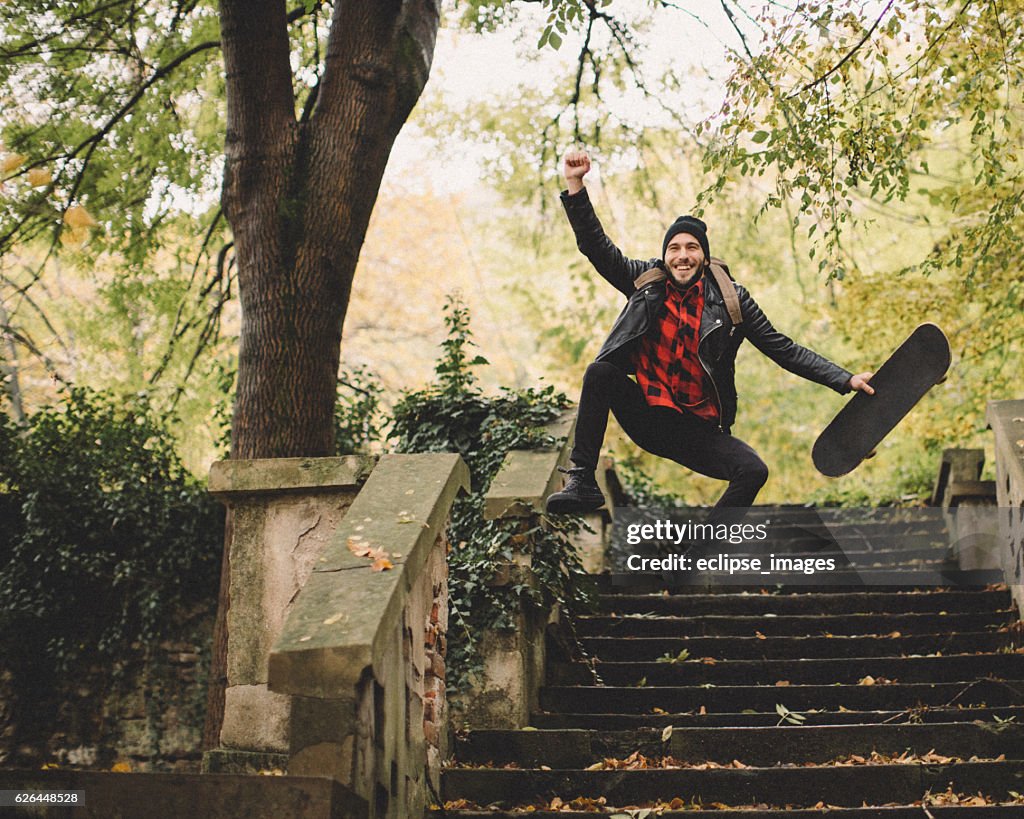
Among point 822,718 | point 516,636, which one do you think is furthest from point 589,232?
point 822,718

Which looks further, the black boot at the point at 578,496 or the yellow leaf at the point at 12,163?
the yellow leaf at the point at 12,163

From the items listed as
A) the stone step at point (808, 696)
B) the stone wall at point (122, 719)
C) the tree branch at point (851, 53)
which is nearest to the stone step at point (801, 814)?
the stone step at point (808, 696)

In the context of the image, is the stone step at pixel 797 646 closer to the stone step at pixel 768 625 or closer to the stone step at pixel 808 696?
the stone step at pixel 768 625

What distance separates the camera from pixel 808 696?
19.1 feet

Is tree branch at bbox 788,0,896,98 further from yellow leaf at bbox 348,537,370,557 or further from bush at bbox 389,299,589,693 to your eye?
yellow leaf at bbox 348,537,370,557

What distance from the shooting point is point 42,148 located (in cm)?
888

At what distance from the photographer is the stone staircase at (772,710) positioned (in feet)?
15.4

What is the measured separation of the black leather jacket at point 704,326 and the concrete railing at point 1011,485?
292cm

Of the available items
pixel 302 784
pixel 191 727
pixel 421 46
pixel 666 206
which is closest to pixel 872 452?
pixel 302 784

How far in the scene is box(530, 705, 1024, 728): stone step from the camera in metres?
5.43

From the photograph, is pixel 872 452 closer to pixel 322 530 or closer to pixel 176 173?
pixel 322 530

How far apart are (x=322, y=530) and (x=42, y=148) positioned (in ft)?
19.0

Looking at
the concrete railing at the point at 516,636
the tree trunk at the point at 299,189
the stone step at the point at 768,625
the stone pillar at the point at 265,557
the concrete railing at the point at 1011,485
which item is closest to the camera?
the stone pillar at the point at 265,557

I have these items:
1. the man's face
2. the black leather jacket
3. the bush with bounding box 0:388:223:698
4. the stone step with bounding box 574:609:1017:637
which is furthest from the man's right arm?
the bush with bounding box 0:388:223:698
